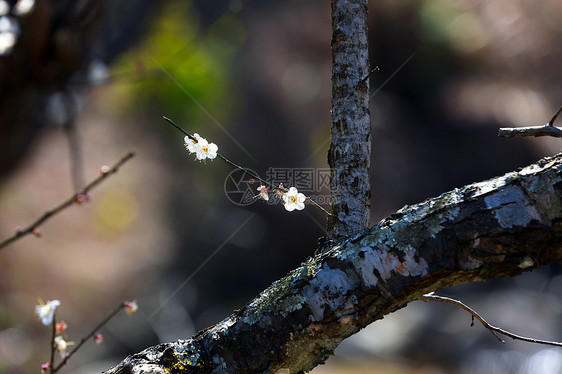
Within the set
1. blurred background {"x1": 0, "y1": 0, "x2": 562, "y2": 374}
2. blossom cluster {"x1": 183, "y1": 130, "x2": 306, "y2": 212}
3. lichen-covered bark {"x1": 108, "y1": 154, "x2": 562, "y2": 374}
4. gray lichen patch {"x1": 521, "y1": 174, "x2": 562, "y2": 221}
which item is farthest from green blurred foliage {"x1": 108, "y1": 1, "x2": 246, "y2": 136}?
gray lichen patch {"x1": 521, "y1": 174, "x2": 562, "y2": 221}

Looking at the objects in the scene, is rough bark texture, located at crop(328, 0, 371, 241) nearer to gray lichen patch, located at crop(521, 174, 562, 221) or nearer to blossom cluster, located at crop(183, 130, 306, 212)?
blossom cluster, located at crop(183, 130, 306, 212)

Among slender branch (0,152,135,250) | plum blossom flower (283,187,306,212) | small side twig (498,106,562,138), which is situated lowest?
small side twig (498,106,562,138)

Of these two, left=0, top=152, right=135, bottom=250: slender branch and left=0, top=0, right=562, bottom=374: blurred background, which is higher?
left=0, top=0, right=562, bottom=374: blurred background

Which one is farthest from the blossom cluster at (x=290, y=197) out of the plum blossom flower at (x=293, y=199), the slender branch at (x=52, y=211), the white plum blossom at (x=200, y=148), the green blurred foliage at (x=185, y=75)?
the green blurred foliage at (x=185, y=75)

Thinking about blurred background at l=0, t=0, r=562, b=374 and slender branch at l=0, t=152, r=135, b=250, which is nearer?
slender branch at l=0, t=152, r=135, b=250

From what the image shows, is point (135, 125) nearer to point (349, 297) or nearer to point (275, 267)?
point (275, 267)

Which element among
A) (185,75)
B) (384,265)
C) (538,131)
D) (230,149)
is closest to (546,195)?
(538,131)

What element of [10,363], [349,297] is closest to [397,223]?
[349,297]

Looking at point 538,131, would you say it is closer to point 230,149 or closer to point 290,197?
point 290,197
